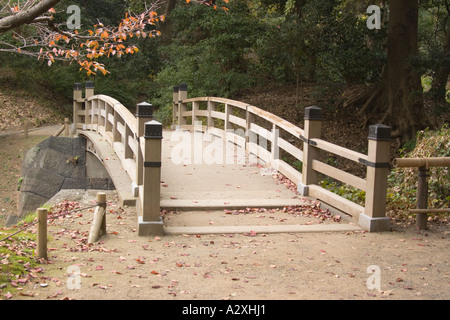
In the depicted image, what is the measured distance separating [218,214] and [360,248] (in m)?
2.43

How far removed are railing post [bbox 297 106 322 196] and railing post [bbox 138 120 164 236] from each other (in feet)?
9.69

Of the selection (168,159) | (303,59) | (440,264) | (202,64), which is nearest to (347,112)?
(303,59)

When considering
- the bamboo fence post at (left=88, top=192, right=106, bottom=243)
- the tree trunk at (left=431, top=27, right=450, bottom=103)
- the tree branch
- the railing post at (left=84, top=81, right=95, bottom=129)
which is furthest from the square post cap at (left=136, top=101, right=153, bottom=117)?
the tree trunk at (left=431, top=27, right=450, bottom=103)

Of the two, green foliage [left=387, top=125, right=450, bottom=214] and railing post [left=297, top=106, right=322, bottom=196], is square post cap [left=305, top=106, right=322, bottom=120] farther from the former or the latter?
green foliage [left=387, top=125, right=450, bottom=214]

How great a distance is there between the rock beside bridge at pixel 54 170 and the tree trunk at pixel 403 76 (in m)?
9.31

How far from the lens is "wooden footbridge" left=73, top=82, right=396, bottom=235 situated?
Answer: 771 centimetres

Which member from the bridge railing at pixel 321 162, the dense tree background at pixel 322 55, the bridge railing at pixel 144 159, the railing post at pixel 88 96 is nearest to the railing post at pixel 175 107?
the railing post at pixel 88 96

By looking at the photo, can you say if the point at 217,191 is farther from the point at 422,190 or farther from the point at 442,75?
the point at 442,75

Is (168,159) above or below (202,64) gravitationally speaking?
below

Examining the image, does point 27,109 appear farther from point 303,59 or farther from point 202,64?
point 303,59

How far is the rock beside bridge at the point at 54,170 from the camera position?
686 inches

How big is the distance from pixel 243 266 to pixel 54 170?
42.0 ft

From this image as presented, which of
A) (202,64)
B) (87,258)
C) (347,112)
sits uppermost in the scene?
(202,64)

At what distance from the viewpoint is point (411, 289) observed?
571cm
